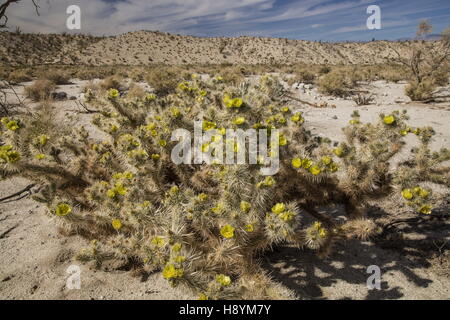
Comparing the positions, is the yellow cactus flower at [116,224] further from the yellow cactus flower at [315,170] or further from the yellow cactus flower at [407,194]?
the yellow cactus flower at [407,194]

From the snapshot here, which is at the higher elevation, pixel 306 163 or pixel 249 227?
pixel 306 163

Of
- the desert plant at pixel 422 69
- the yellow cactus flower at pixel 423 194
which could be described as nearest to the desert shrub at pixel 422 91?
the desert plant at pixel 422 69

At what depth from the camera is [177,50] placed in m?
37.5

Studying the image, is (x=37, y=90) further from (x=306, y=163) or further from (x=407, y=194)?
(x=407, y=194)

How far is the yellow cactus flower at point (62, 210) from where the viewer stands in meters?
2.15

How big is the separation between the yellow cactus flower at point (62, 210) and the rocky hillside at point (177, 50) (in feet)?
112

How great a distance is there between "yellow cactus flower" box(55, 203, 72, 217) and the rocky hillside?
112 feet

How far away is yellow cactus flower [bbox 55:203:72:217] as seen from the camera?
2.15 meters

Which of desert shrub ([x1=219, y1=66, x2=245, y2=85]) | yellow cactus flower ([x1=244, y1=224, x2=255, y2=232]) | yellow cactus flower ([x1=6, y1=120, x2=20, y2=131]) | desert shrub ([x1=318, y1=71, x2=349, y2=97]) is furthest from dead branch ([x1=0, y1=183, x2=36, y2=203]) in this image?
desert shrub ([x1=318, y1=71, x2=349, y2=97])

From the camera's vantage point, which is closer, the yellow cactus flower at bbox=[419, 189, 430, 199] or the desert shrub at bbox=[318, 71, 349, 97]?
the yellow cactus flower at bbox=[419, 189, 430, 199]

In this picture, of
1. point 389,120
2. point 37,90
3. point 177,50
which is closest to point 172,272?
point 389,120

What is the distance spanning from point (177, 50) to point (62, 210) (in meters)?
39.6

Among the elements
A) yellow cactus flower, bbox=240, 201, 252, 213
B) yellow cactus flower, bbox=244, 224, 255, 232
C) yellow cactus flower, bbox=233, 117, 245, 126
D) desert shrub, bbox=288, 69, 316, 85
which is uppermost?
desert shrub, bbox=288, 69, 316, 85

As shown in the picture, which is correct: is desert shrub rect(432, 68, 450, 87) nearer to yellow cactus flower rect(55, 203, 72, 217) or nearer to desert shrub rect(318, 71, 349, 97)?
desert shrub rect(318, 71, 349, 97)
